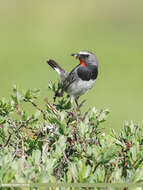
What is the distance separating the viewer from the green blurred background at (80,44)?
37.6ft

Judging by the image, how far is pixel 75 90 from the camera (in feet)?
18.4

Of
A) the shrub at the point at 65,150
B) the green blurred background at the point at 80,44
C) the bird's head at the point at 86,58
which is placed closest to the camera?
the shrub at the point at 65,150

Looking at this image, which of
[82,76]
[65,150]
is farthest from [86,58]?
[65,150]

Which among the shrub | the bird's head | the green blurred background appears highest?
the green blurred background

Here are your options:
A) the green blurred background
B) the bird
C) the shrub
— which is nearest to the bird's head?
the bird

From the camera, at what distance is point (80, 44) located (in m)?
15.8

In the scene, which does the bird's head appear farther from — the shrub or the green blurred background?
the green blurred background

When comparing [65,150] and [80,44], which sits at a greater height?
[80,44]

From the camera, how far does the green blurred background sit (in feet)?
37.6

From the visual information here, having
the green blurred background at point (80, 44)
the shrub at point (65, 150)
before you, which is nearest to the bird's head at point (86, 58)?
the shrub at point (65, 150)

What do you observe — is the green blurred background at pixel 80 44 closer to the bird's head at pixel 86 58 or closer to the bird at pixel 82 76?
the bird at pixel 82 76

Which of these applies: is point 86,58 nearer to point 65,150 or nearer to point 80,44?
point 65,150

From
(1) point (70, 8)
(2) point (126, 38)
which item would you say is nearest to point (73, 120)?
(2) point (126, 38)

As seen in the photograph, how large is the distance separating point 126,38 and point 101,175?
14587mm
